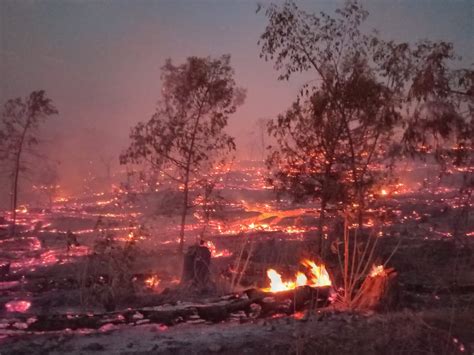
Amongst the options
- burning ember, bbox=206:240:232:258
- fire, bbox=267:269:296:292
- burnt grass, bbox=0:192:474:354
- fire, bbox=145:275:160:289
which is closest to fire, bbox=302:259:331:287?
fire, bbox=267:269:296:292

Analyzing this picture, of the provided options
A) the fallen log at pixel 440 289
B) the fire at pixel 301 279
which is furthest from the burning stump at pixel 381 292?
the fallen log at pixel 440 289

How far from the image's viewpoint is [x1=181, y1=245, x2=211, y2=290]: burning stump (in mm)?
13391

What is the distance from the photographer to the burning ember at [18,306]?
39.6 ft

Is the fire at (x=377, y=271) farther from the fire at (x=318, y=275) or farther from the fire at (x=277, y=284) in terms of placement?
the fire at (x=277, y=284)

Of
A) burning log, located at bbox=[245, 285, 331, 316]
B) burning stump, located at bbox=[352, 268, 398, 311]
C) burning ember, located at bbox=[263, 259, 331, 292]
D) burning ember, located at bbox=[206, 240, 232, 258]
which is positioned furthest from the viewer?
burning ember, located at bbox=[206, 240, 232, 258]

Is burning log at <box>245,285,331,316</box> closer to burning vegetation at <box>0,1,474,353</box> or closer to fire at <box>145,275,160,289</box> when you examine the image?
burning vegetation at <box>0,1,474,353</box>

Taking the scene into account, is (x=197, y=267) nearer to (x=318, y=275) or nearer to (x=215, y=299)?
(x=215, y=299)

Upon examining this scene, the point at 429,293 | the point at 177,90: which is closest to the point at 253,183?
the point at 177,90

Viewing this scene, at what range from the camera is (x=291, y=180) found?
1636cm

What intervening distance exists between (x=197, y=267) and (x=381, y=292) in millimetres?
5101

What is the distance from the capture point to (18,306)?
40.7 feet

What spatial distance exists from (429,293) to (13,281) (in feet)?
41.6

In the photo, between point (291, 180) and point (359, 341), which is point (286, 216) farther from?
point (359, 341)

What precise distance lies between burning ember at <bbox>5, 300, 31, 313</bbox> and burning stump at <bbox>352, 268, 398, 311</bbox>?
312 inches
